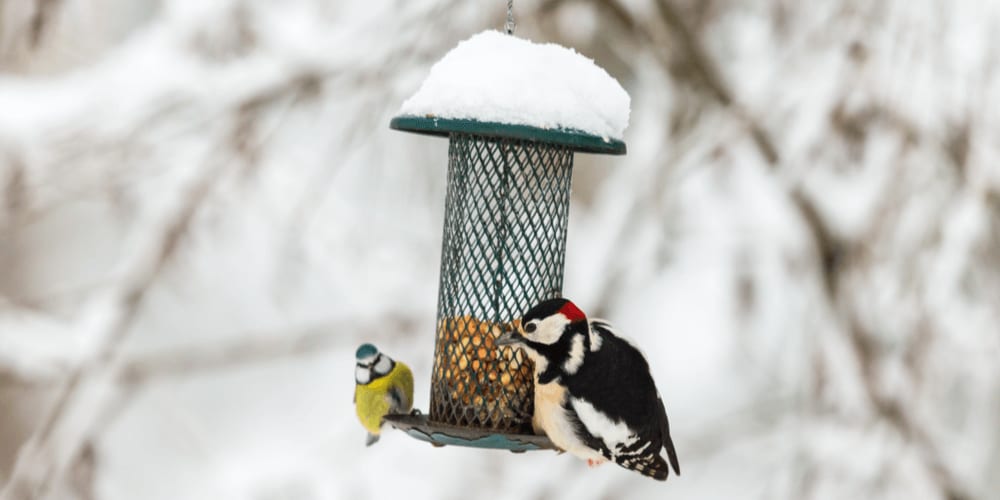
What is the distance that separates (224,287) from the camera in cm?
676

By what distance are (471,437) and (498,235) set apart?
24.0 inches

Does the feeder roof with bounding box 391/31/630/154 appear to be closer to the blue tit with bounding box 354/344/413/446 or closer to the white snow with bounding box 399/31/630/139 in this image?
the white snow with bounding box 399/31/630/139

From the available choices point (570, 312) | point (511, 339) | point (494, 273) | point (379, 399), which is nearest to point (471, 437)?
point (511, 339)

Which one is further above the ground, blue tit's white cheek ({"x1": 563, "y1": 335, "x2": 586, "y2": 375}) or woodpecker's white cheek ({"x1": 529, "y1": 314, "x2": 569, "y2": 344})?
woodpecker's white cheek ({"x1": 529, "y1": 314, "x2": 569, "y2": 344})

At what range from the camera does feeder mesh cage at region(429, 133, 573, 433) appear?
2.72m

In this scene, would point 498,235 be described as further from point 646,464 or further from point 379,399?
point 646,464

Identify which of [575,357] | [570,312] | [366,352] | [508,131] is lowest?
[366,352]

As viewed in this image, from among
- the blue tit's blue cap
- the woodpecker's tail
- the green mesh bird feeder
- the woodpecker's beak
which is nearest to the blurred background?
the blue tit's blue cap

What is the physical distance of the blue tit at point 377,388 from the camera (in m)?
2.93

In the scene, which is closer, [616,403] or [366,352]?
[616,403]

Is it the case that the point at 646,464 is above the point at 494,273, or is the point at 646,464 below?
below

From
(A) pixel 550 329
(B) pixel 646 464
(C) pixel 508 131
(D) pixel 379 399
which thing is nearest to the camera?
(C) pixel 508 131

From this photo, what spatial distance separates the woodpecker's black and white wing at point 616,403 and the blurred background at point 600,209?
198 centimetres

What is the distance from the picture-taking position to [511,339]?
2.46 metres
